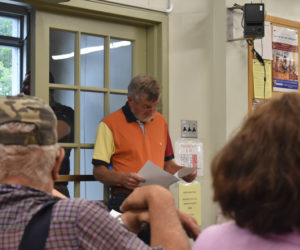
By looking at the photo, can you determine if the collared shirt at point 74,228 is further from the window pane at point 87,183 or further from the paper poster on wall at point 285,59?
the paper poster on wall at point 285,59

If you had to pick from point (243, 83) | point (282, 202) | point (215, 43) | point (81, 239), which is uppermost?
point (215, 43)

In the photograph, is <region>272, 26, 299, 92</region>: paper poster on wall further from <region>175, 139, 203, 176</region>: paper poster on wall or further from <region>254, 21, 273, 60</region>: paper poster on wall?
<region>175, 139, 203, 176</region>: paper poster on wall

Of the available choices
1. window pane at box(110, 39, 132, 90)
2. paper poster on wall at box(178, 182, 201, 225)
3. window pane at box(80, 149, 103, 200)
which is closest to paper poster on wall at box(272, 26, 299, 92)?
paper poster on wall at box(178, 182, 201, 225)

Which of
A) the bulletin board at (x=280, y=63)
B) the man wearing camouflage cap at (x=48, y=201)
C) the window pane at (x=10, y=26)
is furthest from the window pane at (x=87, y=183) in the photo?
the window pane at (x=10, y=26)

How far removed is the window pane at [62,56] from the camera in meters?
3.41

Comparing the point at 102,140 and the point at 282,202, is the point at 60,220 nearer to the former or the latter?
the point at 282,202

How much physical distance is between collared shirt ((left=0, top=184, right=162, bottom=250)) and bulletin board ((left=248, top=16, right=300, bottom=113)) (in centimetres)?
310

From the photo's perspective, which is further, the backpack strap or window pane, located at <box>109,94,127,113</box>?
window pane, located at <box>109,94,127,113</box>

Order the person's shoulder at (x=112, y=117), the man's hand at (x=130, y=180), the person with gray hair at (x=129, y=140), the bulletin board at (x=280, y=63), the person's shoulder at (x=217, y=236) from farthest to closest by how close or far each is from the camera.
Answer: the bulletin board at (x=280, y=63), the person's shoulder at (x=112, y=117), the person with gray hair at (x=129, y=140), the man's hand at (x=130, y=180), the person's shoulder at (x=217, y=236)

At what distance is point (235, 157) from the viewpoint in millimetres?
996

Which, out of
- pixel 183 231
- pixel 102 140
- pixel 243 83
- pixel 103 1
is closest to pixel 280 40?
pixel 243 83

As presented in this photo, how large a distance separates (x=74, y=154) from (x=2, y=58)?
3382mm

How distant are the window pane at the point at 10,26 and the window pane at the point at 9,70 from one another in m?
0.18

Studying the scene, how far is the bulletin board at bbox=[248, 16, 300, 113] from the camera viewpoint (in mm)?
4145
